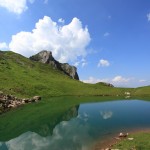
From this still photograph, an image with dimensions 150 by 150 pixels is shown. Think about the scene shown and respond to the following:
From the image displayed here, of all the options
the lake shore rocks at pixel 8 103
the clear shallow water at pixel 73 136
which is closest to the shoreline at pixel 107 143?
the clear shallow water at pixel 73 136

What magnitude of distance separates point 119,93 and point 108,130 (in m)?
96.3

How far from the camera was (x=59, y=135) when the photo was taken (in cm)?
4919

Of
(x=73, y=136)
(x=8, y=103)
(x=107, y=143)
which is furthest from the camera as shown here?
(x=8, y=103)

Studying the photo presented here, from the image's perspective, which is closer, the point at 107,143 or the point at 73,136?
the point at 107,143

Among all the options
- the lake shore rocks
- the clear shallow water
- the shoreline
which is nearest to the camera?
the shoreline

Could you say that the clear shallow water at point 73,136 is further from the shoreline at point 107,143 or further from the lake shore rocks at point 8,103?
the lake shore rocks at point 8,103

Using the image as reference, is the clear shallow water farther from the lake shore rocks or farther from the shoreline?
the lake shore rocks

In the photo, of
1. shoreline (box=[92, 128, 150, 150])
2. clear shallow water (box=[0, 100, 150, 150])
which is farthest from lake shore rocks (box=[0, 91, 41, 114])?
shoreline (box=[92, 128, 150, 150])

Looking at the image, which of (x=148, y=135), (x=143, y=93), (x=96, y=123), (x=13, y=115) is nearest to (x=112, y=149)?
(x=148, y=135)

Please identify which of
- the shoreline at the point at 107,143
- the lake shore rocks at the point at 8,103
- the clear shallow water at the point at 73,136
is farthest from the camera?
the lake shore rocks at the point at 8,103

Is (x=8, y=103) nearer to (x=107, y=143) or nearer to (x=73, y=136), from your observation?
(x=73, y=136)

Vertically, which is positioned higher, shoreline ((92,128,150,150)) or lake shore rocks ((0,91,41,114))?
lake shore rocks ((0,91,41,114))

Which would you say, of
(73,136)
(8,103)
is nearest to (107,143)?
(73,136)

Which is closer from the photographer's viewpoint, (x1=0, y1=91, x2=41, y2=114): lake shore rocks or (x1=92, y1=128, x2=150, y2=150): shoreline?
(x1=92, y1=128, x2=150, y2=150): shoreline
